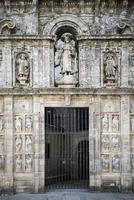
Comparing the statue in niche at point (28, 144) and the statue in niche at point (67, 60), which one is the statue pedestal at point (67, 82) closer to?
the statue in niche at point (67, 60)

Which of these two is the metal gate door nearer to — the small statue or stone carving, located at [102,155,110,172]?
the small statue

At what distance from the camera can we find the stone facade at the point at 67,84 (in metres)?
15.3

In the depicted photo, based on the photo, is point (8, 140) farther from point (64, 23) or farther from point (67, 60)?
point (64, 23)

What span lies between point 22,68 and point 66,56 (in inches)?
67.6

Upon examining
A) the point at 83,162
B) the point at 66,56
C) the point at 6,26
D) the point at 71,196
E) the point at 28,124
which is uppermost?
the point at 6,26

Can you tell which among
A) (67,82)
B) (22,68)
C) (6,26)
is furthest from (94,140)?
(6,26)

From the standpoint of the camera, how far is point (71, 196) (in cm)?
1456

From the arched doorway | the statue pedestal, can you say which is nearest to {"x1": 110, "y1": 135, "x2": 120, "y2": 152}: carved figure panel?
the arched doorway

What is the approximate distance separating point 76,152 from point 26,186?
2341 millimetres

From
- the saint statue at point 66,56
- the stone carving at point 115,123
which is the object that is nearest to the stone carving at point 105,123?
the stone carving at point 115,123

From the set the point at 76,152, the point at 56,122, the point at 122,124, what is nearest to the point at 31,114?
the point at 56,122

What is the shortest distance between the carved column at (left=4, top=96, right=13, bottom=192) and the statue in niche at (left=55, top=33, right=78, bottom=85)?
2201 mm

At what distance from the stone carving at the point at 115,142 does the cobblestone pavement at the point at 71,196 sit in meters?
1.68

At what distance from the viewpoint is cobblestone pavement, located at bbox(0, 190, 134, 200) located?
14.3 metres
